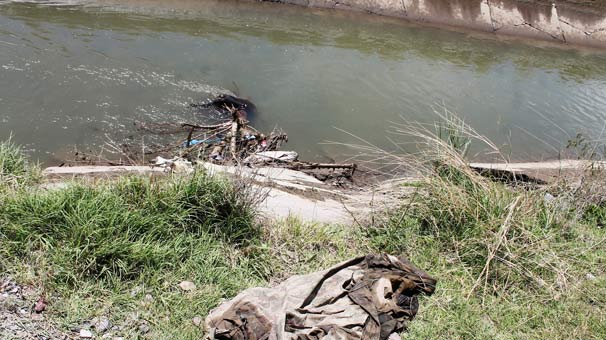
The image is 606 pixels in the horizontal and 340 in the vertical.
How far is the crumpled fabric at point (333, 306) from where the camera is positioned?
9.53ft

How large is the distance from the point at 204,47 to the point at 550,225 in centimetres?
696

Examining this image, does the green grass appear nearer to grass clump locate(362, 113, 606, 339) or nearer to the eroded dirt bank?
grass clump locate(362, 113, 606, 339)

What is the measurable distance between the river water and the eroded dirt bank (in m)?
0.85

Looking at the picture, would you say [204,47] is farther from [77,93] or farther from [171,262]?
[171,262]

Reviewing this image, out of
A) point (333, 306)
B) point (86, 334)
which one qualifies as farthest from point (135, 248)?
point (333, 306)

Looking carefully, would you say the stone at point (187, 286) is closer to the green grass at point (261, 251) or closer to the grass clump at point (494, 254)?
the green grass at point (261, 251)

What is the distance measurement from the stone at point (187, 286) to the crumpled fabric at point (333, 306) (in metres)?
0.28

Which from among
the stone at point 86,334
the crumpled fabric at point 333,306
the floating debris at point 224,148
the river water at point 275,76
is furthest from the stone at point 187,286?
the river water at point 275,76

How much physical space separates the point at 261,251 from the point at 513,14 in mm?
12352

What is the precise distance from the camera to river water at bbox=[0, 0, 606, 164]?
22.8 feet

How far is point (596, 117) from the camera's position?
946cm

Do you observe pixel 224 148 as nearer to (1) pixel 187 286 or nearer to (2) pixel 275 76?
(1) pixel 187 286

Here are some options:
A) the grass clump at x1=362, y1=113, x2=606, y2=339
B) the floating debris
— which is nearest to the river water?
the floating debris

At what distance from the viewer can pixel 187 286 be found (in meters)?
3.35
